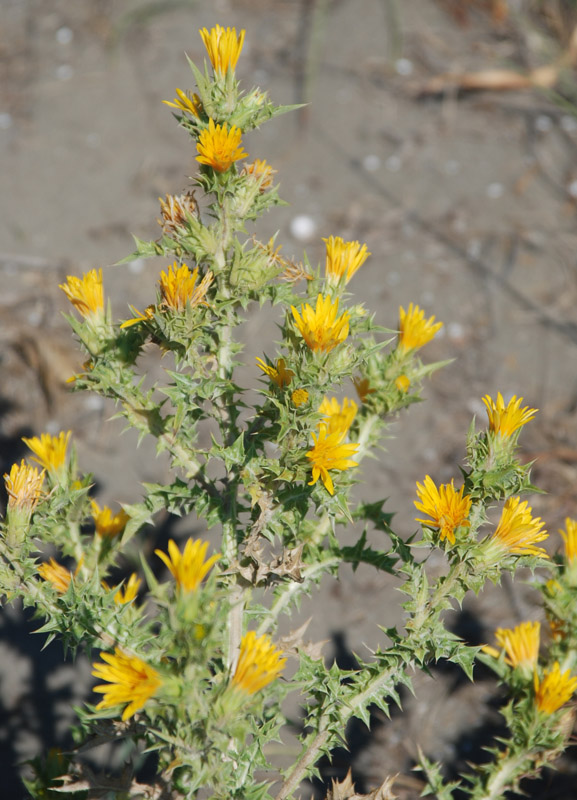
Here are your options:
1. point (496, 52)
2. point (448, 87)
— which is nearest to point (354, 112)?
point (448, 87)

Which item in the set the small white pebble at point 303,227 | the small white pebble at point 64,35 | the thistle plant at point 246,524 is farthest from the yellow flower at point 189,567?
the small white pebble at point 64,35

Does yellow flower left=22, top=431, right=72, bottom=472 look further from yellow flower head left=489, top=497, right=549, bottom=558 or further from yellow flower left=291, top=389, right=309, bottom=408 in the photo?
yellow flower head left=489, top=497, right=549, bottom=558

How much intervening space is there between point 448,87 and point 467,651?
4.20 meters

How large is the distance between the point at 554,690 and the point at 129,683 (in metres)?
1.05

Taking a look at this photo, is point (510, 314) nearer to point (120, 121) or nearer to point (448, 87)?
point (448, 87)

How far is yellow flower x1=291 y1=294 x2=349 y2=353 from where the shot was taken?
4.38 ft

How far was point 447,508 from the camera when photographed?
1.44 m

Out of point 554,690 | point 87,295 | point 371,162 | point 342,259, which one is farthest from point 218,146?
point 371,162

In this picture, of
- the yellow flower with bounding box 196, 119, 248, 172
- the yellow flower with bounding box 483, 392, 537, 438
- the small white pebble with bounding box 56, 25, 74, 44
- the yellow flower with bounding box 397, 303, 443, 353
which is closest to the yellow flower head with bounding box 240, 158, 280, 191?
the yellow flower with bounding box 196, 119, 248, 172

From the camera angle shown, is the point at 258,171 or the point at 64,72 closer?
the point at 258,171

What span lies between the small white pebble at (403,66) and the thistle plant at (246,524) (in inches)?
141

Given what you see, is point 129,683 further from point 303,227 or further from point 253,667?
point 303,227

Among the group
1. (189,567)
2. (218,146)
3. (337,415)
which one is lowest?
(337,415)

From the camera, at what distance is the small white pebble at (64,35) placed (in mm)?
4895
